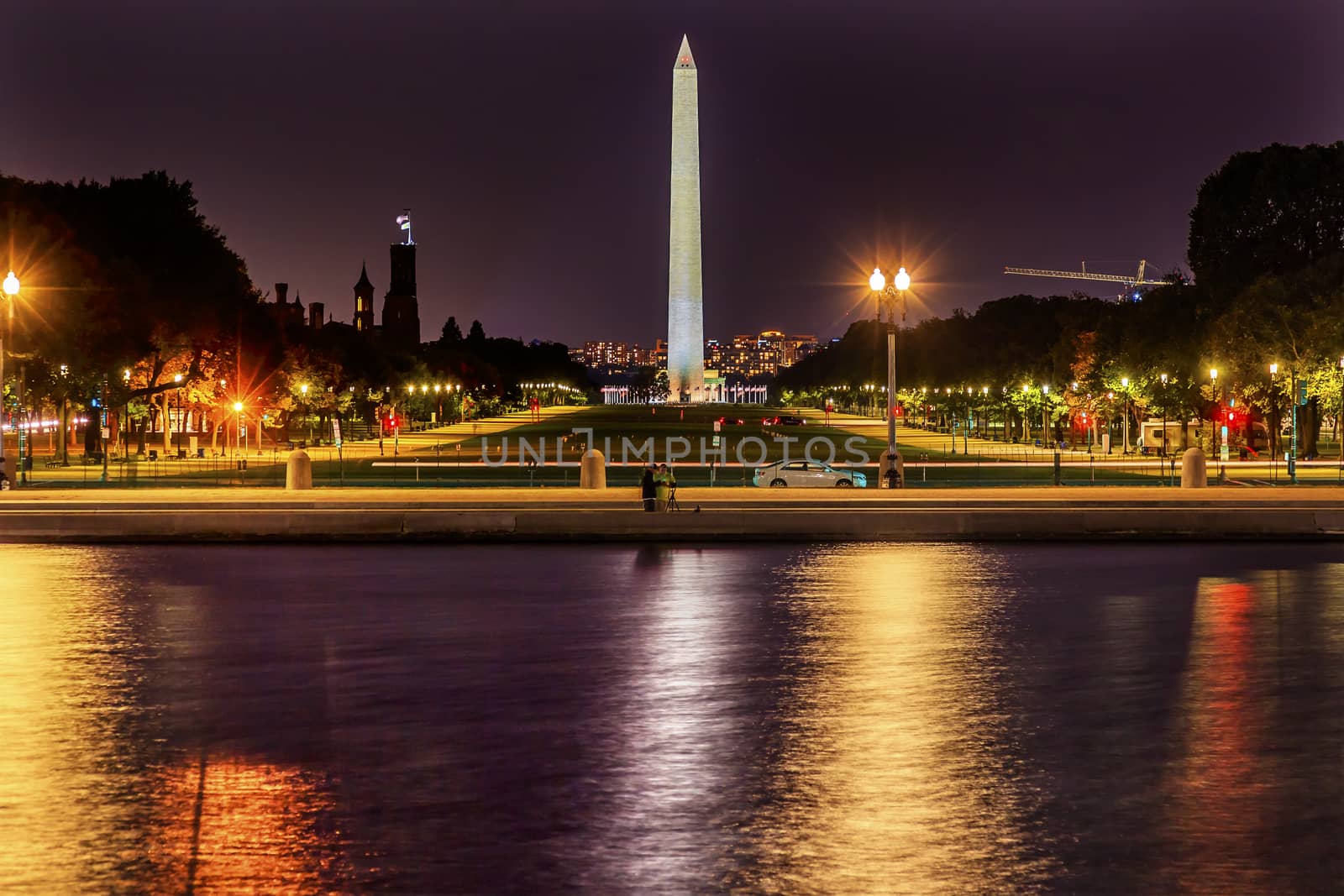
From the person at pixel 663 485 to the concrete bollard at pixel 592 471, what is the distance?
8.16 meters

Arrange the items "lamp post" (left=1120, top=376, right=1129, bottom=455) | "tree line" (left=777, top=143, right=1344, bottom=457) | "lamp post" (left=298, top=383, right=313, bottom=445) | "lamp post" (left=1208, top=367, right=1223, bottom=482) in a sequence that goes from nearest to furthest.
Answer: "tree line" (left=777, top=143, right=1344, bottom=457) < "lamp post" (left=1208, top=367, right=1223, bottom=482) < "lamp post" (left=1120, top=376, right=1129, bottom=455) < "lamp post" (left=298, top=383, right=313, bottom=445)

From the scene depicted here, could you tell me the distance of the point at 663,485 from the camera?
3947 cm

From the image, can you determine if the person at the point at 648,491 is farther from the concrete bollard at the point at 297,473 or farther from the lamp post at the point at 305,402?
the lamp post at the point at 305,402

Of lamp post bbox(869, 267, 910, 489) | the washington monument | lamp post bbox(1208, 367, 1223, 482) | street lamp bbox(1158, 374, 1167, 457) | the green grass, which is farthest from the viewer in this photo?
the washington monument

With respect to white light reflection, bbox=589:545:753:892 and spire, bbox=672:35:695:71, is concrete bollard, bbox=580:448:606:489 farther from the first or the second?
spire, bbox=672:35:695:71

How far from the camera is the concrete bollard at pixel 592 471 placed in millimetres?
49656

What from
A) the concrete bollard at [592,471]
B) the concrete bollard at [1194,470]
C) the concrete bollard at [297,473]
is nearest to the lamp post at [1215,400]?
the concrete bollard at [1194,470]

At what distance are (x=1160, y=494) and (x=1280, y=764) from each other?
35.3m

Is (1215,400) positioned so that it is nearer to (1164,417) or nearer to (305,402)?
(1164,417)

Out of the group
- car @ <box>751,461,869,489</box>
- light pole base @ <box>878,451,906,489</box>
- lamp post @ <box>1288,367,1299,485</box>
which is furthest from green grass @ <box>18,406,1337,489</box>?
light pole base @ <box>878,451,906,489</box>

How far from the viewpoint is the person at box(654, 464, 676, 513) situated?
126 feet

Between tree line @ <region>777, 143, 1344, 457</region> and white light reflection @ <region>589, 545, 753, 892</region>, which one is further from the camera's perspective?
tree line @ <region>777, 143, 1344, 457</region>

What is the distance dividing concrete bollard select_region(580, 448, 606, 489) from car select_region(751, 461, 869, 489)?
684cm

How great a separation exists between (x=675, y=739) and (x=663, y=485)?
2636cm
